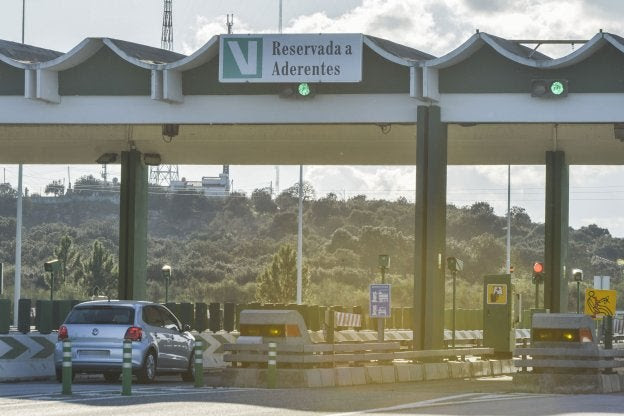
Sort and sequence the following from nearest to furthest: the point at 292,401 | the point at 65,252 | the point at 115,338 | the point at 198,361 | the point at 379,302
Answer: the point at 292,401, the point at 198,361, the point at 115,338, the point at 379,302, the point at 65,252

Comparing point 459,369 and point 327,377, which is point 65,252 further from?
point 327,377

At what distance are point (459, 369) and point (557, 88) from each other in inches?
250

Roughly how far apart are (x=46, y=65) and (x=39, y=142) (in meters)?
7.33

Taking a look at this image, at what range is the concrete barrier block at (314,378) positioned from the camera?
996 inches

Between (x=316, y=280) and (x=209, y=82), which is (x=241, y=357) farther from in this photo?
(x=316, y=280)

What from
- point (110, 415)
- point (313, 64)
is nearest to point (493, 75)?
point (313, 64)

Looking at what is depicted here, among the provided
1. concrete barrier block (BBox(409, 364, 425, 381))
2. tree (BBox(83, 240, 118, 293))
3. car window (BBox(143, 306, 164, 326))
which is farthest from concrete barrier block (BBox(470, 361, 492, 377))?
tree (BBox(83, 240, 118, 293))

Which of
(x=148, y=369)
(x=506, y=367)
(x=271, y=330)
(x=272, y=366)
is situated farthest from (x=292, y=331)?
(x=506, y=367)

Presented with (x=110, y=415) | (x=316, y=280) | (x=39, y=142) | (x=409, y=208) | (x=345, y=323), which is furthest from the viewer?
(x=409, y=208)

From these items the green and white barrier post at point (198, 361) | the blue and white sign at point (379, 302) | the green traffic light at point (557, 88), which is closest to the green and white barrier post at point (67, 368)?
the green and white barrier post at point (198, 361)

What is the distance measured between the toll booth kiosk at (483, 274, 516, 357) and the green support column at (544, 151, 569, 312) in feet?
3.89

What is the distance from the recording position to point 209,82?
33.7 metres

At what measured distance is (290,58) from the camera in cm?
3228

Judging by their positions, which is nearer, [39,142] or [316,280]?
[39,142]
